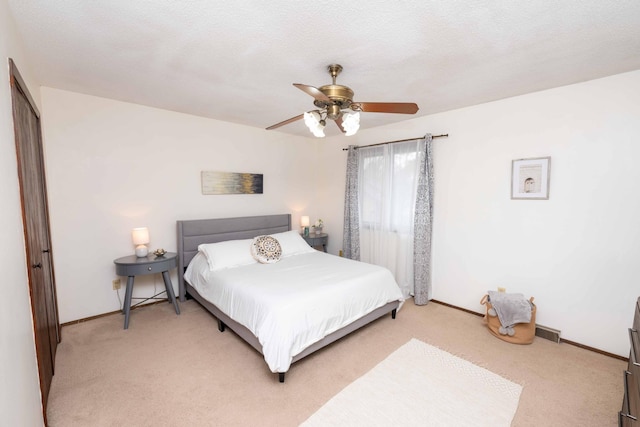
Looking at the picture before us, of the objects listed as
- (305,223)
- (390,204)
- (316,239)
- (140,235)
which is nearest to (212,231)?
(140,235)

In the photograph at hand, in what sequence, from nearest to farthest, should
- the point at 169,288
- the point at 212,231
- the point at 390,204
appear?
the point at 169,288 < the point at 212,231 < the point at 390,204

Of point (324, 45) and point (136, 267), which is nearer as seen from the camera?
point (324, 45)

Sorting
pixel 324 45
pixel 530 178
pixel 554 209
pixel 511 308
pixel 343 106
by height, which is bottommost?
pixel 511 308

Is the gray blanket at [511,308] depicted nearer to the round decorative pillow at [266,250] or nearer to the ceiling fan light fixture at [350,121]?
the ceiling fan light fixture at [350,121]

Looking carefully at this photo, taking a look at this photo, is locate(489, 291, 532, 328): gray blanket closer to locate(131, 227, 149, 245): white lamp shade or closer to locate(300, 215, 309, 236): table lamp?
locate(300, 215, 309, 236): table lamp

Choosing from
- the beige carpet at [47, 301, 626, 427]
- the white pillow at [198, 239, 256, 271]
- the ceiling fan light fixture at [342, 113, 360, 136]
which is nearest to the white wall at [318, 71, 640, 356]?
the beige carpet at [47, 301, 626, 427]

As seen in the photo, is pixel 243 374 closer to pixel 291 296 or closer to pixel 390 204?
pixel 291 296

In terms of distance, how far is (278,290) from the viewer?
243 cm

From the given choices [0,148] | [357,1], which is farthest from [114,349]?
[357,1]

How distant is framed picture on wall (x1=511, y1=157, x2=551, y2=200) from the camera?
2742 mm

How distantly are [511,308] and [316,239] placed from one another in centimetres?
281

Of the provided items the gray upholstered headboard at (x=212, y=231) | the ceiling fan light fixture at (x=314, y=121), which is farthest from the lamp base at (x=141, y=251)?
the ceiling fan light fixture at (x=314, y=121)

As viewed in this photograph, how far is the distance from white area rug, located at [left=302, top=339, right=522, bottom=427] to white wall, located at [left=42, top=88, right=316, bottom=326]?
9.05 ft

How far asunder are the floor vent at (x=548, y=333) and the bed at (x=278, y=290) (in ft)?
4.50
